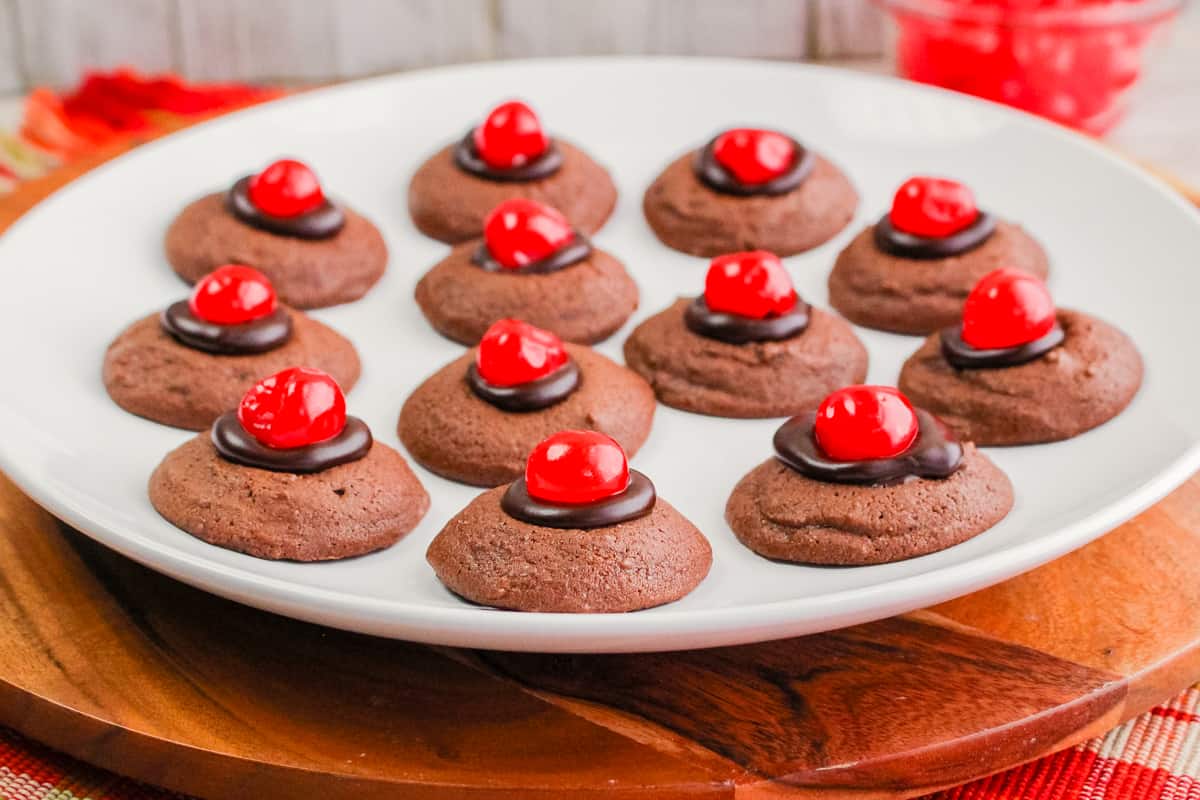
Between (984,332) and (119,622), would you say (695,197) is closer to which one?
(984,332)

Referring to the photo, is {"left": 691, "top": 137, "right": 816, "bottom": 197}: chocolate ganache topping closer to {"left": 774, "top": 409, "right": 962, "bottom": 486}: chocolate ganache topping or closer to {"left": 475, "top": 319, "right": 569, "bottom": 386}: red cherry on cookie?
{"left": 475, "top": 319, "right": 569, "bottom": 386}: red cherry on cookie

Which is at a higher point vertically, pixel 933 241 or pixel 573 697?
pixel 933 241

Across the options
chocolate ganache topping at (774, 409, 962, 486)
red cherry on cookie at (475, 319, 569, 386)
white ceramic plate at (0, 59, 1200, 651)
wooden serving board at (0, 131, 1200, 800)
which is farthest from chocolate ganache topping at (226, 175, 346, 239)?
chocolate ganache topping at (774, 409, 962, 486)

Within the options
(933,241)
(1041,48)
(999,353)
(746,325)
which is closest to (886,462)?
(999,353)

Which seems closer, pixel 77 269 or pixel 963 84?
pixel 77 269

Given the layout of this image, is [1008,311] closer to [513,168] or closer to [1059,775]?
[1059,775]

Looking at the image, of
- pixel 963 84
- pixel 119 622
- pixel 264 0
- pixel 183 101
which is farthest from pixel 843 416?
pixel 264 0
